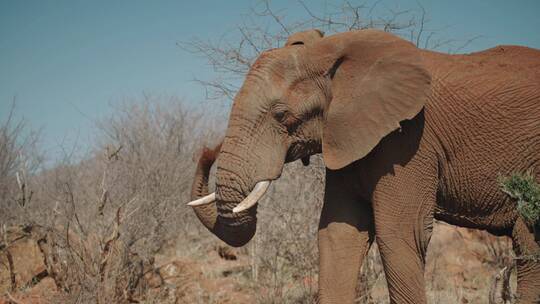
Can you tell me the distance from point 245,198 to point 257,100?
71cm

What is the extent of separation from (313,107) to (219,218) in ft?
3.59

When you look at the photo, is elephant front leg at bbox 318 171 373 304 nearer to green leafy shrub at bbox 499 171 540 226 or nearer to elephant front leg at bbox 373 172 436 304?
elephant front leg at bbox 373 172 436 304

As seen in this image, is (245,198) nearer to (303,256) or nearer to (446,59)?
(446,59)

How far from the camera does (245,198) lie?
189 inches

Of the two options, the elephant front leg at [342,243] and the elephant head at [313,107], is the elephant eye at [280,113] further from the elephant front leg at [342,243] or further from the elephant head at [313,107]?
the elephant front leg at [342,243]

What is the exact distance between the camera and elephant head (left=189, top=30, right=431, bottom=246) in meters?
4.79

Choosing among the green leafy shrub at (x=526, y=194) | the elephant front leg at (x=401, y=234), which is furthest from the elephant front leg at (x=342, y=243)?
the green leafy shrub at (x=526, y=194)

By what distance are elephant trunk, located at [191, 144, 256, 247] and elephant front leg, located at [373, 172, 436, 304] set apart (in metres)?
0.96

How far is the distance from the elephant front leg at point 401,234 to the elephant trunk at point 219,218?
961mm

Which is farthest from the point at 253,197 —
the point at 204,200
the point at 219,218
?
the point at 204,200

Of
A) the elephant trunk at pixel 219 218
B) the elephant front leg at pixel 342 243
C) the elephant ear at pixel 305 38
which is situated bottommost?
the elephant front leg at pixel 342 243

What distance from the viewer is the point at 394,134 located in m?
4.86

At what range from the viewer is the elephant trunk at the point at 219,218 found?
16.2 feet

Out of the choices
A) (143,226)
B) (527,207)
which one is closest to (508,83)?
(527,207)
